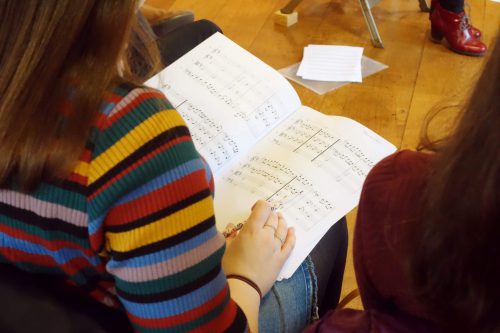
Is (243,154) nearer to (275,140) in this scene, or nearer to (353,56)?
(275,140)

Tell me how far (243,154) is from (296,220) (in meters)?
0.16

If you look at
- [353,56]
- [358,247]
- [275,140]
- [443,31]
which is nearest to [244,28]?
[353,56]

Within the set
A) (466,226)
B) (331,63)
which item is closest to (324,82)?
(331,63)

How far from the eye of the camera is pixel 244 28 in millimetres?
1788

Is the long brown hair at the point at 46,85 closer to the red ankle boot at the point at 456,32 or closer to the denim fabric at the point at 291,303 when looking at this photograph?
the denim fabric at the point at 291,303

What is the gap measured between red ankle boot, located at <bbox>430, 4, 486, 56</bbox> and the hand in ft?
3.55

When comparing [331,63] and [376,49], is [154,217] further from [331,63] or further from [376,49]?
[376,49]

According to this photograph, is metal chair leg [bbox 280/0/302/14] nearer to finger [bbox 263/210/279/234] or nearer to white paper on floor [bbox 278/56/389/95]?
white paper on floor [bbox 278/56/389/95]

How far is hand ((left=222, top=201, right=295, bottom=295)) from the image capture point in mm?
739

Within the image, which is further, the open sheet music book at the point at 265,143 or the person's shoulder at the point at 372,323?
the open sheet music book at the point at 265,143

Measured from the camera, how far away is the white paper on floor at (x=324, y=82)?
4.97 feet

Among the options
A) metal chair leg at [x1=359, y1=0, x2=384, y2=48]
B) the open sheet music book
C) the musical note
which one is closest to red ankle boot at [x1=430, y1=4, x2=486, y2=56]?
metal chair leg at [x1=359, y1=0, x2=384, y2=48]

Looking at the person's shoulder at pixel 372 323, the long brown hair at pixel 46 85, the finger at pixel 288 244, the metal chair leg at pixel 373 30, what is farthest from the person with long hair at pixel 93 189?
the metal chair leg at pixel 373 30

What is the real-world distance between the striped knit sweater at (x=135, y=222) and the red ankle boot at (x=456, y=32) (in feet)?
4.38
